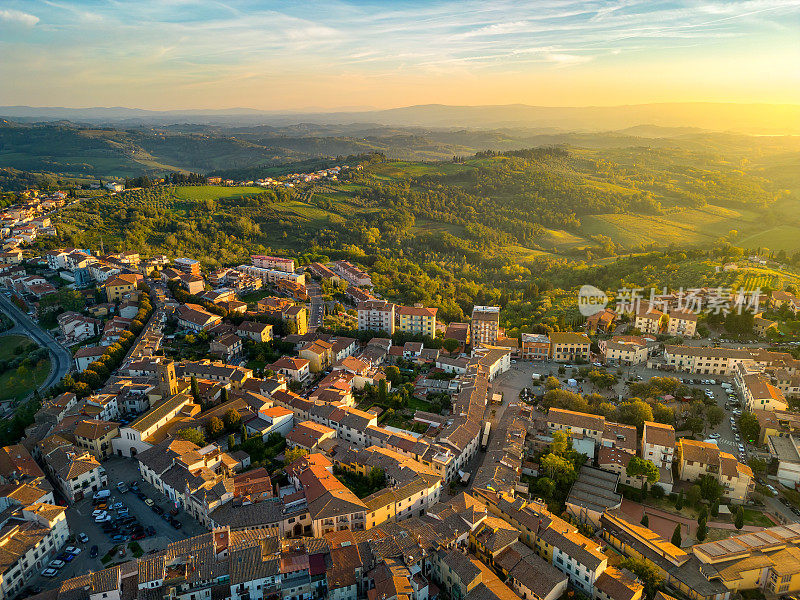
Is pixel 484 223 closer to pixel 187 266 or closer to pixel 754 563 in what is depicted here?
pixel 187 266

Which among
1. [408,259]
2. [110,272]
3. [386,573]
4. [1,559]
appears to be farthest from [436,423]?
[408,259]

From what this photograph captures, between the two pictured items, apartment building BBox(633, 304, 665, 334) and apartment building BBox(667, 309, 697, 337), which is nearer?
apartment building BBox(667, 309, 697, 337)

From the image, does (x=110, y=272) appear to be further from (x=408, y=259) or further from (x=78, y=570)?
(x=408, y=259)

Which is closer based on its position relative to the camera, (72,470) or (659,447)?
(72,470)

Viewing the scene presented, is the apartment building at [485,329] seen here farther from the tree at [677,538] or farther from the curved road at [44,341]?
the curved road at [44,341]

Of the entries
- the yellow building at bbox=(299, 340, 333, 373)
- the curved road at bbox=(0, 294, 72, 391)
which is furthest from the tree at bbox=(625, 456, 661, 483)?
the curved road at bbox=(0, 294, 72, 391)

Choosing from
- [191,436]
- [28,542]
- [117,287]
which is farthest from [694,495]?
[117,287]

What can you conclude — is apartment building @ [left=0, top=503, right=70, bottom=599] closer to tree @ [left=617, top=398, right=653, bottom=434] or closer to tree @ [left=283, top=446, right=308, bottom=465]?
tree @ [left=283, top=446, right=308, bottom=465]
